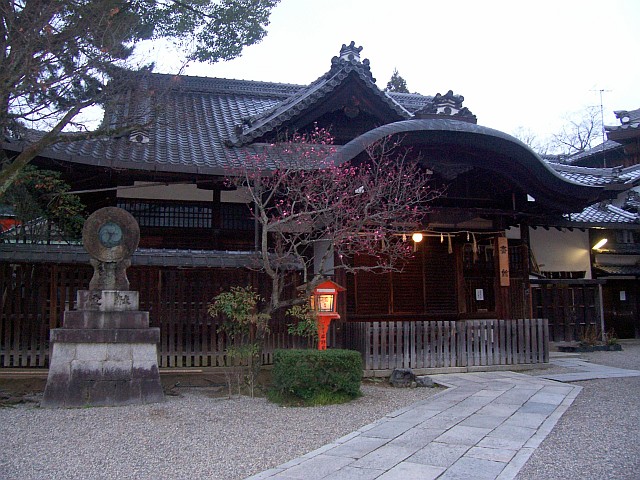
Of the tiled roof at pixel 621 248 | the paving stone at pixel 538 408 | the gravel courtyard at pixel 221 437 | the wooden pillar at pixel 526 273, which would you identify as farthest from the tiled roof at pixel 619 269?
the paving stone at pixel 538 408

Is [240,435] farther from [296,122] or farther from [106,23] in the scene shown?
[296,122]

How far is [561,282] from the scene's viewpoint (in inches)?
647

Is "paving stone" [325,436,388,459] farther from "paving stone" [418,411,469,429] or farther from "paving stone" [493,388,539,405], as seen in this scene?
"paving stone" [493,388,539,405]

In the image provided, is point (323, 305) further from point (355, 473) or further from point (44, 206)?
point (44, 206)

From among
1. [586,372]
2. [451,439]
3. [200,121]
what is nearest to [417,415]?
[451,439]

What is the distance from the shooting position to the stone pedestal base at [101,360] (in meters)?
8.06

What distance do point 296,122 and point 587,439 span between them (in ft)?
28.9

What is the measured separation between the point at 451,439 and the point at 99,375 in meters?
5.06

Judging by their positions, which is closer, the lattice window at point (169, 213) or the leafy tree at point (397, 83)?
the lattice window at point (169, 213)

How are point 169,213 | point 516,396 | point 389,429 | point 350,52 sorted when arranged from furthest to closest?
point 350,52 → point 169,213 → point 516,396 → point 389,429

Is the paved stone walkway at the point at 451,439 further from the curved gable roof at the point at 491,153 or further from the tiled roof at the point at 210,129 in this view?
the tiled roof at the point at 210,129

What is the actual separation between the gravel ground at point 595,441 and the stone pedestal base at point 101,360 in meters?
5.49

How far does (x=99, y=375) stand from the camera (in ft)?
26.8

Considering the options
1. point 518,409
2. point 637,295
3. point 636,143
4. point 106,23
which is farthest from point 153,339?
point 636,143
